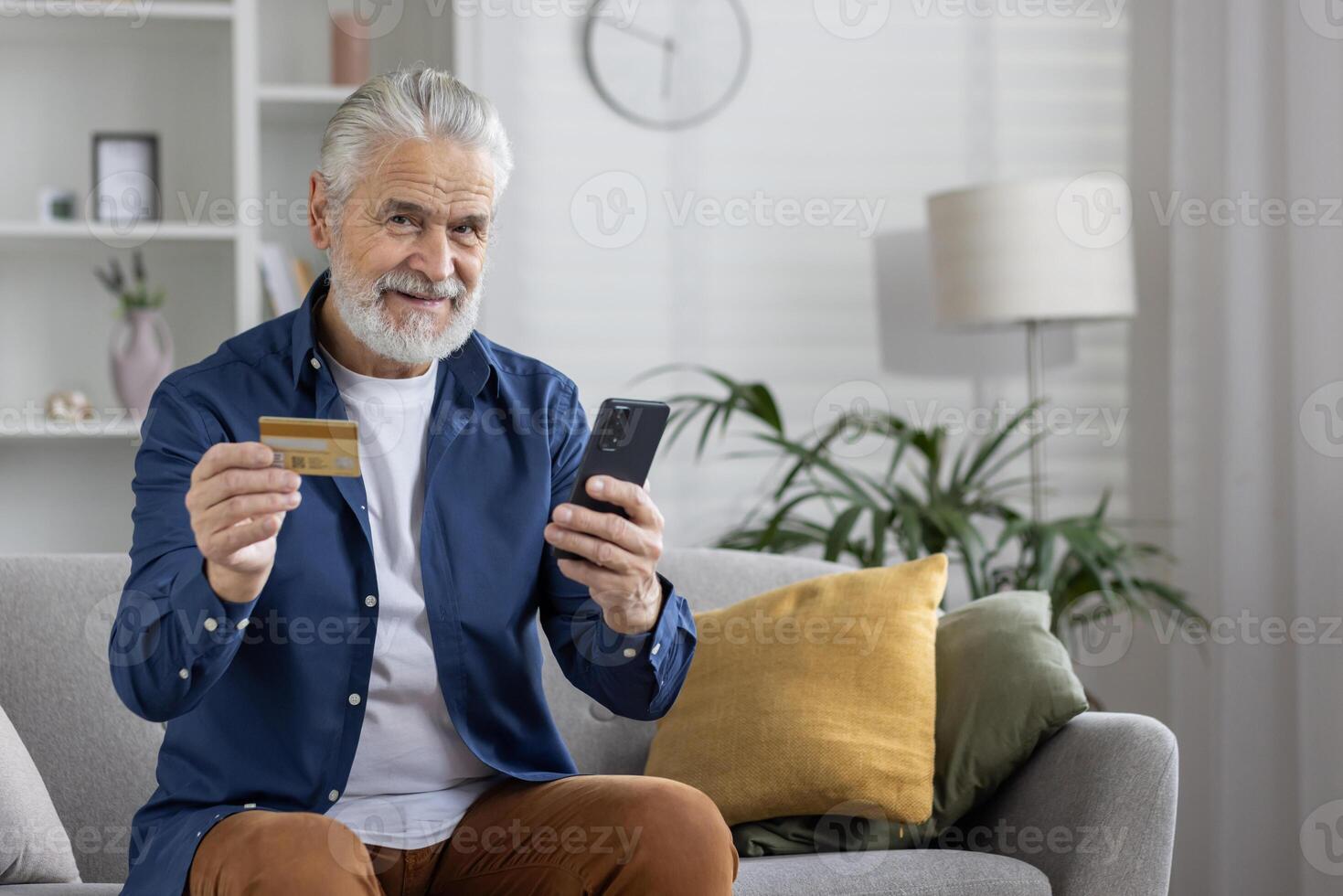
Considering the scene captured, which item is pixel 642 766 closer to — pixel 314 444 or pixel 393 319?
pixel 393 319

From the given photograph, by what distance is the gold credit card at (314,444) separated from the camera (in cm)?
115

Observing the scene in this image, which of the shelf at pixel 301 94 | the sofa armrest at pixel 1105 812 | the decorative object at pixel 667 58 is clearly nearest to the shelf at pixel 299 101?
the shelf at pixel 301 94

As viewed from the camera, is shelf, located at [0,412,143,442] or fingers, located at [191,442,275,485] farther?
shelf, located at [0,412,143,442]

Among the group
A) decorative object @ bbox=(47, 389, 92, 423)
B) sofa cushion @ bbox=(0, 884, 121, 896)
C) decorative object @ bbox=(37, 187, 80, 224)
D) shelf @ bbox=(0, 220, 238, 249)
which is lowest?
sofa cushion @ bbox=(0, 884, 121, 896)

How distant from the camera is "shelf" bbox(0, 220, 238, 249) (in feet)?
9.46

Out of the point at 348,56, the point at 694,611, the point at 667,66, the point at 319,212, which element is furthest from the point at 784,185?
the point at 319,212

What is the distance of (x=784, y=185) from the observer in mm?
3283

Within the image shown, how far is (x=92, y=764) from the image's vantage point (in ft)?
6.20

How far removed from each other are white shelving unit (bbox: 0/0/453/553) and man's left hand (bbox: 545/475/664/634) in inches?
75.9

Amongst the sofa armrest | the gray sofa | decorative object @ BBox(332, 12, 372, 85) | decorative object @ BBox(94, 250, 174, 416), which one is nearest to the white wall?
decorative object @ BBox(332, 12, 372, 85)

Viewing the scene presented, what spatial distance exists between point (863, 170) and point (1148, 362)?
0.83m

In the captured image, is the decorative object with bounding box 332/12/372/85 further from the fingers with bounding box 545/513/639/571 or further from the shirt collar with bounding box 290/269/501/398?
the fingers with bounding box 545/513/639/571

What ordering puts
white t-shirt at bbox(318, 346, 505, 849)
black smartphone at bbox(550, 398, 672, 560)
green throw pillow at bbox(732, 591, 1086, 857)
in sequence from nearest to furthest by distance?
black smartphone at bbox(550, 398, 672, 560)
white t-shirt at bbox(318, 346, 505, 849)
green throw pillow at bbox(732, 591, 1086, 857)

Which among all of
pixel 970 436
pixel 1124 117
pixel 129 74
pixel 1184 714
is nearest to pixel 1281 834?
pixel 1184 714
